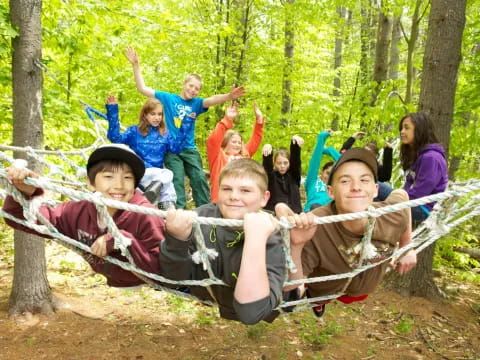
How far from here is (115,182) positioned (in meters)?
1.55

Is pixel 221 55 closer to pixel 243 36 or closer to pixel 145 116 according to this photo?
pixel 243 36

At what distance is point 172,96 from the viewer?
9.73 feet

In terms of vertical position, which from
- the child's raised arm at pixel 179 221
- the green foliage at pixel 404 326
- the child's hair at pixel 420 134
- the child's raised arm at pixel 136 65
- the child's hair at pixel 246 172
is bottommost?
the green foliage at pixel 404 326

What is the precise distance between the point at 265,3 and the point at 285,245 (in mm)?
5614

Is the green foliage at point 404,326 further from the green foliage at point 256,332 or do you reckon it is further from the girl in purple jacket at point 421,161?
the girl in purple jacket at point 421,161

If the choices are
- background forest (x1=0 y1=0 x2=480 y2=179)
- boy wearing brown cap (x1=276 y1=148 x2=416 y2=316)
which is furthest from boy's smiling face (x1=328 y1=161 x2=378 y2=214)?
background forest (x1=0 y1=0 x2=480 y2=179)

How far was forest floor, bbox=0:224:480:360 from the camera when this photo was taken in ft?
10.8

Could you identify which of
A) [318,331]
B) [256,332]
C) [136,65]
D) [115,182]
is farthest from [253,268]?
[318,331]

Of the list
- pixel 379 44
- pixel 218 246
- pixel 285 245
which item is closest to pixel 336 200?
pixel 285 245

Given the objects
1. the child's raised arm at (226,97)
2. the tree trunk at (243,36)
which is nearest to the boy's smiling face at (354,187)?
the child's raised arm at (226,97)

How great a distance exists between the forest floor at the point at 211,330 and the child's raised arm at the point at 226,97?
2.20 m

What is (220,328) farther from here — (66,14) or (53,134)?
(66,14)

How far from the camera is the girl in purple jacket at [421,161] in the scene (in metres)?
2.34

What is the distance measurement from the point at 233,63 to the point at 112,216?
499cm
